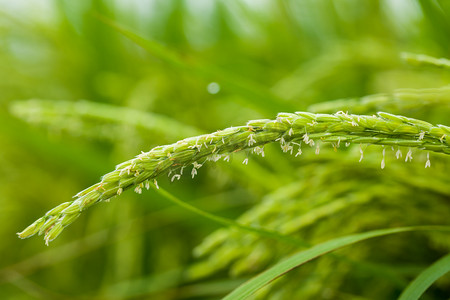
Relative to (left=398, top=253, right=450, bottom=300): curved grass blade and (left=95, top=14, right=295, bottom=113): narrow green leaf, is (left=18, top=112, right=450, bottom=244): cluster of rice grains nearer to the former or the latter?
(left=398, top=253, right=450, bottom=300): curved grass blade

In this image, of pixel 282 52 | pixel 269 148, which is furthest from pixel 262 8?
pixel 269 148

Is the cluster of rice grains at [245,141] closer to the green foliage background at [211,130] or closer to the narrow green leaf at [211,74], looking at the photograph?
the green foliage background at [211,130]

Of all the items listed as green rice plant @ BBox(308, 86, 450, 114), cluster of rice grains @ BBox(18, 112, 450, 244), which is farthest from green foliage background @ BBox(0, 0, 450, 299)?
cluster of rice grains @ BBox(18, 112, 450, 244)

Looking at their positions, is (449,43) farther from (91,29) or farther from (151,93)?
(91,29)

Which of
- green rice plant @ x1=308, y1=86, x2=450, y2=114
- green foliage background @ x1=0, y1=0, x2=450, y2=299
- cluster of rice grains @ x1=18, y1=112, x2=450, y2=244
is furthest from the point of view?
green foliage background @ x1=0, y1=0, x2=450, y2=299

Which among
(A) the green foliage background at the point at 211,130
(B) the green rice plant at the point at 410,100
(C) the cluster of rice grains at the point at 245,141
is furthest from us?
(A) the green foliage background at the point at 211,130

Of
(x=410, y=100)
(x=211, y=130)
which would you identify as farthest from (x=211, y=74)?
(x=211, y=130)

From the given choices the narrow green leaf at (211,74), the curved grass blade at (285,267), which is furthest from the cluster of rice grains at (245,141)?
the narrow green leaf at (211,74)
